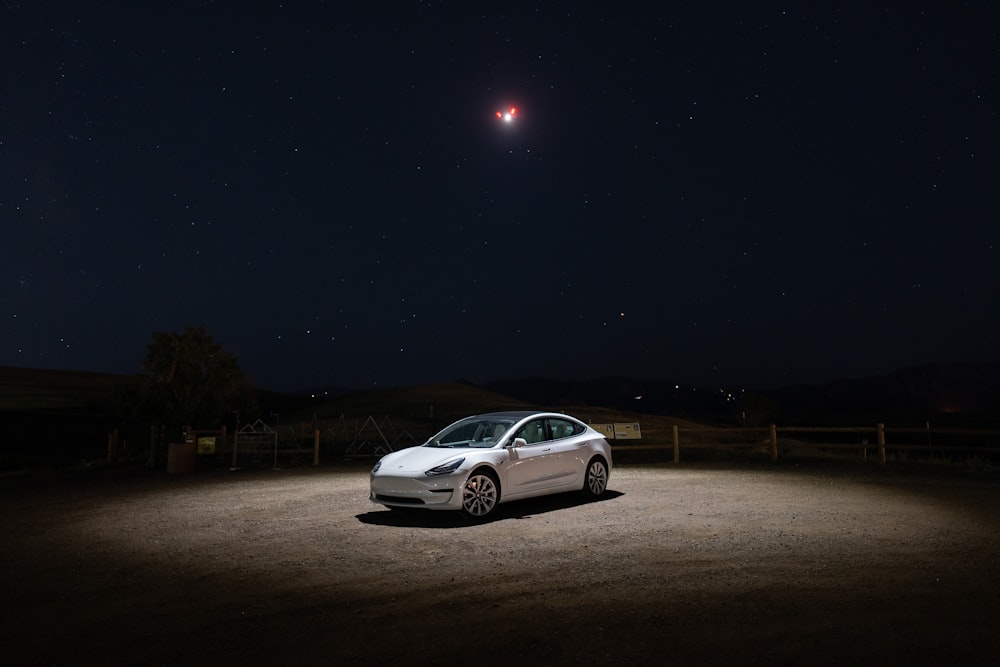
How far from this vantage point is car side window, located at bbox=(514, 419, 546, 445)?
12.3m

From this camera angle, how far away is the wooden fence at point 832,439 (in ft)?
64.5

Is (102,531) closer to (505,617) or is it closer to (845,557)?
(505,617)

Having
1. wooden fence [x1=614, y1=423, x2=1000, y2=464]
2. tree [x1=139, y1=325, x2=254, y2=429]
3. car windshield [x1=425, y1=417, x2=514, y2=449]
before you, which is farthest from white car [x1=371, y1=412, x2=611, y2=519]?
tree [x1=139, y1=325, x2=254, y2=429]

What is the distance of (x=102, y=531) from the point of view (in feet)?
34.2

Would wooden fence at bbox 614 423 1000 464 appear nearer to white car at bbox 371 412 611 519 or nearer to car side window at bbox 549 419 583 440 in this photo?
car side window at bbox 549 419 583 440

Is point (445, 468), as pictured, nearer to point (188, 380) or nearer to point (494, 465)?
point (494, 465)

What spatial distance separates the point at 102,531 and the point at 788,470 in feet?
52.2

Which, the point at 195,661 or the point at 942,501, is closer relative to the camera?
the point at 195,661

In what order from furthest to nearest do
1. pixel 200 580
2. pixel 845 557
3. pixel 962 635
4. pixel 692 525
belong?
1. pixel 692 525
2. pixel 845 557
3. pixel 200 580
4. pixel 962 635

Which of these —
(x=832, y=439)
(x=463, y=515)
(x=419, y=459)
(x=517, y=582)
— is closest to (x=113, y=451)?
(x=419, y=459)

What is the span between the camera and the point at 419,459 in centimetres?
1141

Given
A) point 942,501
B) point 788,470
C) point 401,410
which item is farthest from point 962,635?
point 401,410

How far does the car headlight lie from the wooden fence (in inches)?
399

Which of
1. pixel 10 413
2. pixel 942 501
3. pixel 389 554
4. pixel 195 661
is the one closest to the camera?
pixel 195 661
